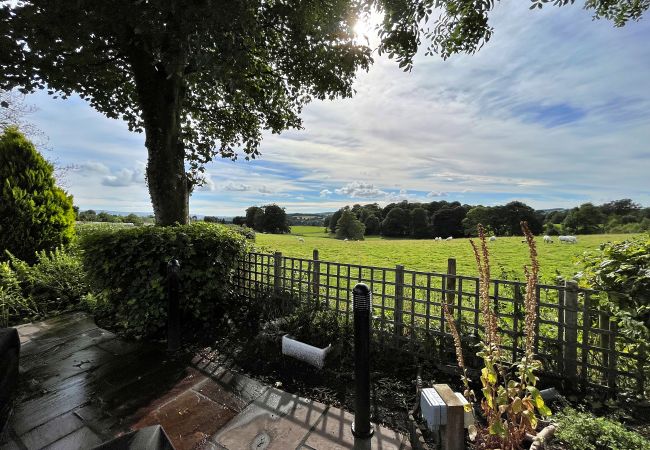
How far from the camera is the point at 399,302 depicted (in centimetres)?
394

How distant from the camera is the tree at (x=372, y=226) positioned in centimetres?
4356

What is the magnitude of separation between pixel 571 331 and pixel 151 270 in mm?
5083

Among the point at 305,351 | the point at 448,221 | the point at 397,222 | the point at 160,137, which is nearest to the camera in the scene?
the point at 305,351

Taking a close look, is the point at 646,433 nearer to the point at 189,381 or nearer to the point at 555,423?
the point at 555,423

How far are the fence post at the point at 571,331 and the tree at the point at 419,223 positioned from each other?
3474 centimetres

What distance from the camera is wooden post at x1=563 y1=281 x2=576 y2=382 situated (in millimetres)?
3035

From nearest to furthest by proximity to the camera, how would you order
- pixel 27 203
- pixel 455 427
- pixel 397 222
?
pixel 455 427, pixel 27 203, pixel 397 222

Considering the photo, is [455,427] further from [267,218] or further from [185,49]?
[267,218]

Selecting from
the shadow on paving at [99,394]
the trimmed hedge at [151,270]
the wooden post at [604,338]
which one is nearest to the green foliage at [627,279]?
the wooden post at [604,338]

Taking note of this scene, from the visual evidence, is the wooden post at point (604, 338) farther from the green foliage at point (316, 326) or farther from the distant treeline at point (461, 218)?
the distant treeline at point (461, 218)

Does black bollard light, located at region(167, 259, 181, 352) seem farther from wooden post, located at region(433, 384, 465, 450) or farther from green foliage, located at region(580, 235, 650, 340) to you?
green foliage, located at region(580, 235, 650, 340)

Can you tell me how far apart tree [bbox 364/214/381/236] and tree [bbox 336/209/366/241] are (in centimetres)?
277

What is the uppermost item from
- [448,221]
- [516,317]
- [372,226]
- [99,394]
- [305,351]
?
[448,221]

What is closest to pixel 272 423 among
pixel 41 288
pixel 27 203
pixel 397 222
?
pixel 41 288
